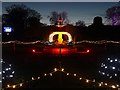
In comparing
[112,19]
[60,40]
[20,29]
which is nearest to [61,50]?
[60,40]

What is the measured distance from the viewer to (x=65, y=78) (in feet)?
45.2

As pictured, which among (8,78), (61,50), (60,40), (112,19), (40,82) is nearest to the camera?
(40,82)

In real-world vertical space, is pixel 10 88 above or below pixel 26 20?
below

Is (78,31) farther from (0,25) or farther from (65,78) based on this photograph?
(65,78)

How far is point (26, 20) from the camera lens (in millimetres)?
65312

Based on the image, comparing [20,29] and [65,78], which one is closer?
[65,78]

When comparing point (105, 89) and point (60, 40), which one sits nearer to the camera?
point (105, 89)

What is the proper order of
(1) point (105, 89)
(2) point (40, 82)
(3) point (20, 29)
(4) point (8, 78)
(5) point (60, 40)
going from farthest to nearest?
(3) point (20, 29)
(5) point (60, 40)
(4) point (8, 78)
(2) point (40, 82)
(1) point (105, 89)

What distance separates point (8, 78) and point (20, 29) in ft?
151

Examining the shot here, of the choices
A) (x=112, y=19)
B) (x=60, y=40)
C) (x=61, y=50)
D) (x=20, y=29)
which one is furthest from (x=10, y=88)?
(x=112, y=19)

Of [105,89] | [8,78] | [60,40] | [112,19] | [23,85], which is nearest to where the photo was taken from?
[105,89]

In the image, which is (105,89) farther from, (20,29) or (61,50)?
(20,29)

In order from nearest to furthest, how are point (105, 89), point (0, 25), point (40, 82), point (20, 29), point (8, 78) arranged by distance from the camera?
point (105, 89) < point (40, 82) < point (8, 78) < point (0, 25) < point (20, 29)

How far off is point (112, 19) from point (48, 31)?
49.4ft
